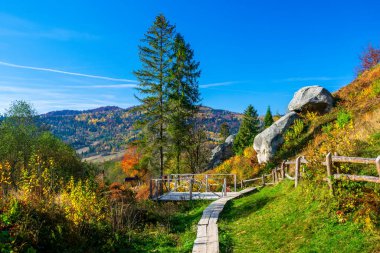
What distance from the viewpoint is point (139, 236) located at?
10617 mm

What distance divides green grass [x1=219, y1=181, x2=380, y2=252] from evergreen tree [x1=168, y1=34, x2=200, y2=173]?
15.0m

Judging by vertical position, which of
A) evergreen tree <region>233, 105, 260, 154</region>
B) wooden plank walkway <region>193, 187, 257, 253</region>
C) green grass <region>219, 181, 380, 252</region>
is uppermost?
evergreen tree <region>233, 105, 260, 154</region>

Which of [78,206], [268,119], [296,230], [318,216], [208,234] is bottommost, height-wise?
[208,234]

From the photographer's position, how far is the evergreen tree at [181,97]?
26.3 metres

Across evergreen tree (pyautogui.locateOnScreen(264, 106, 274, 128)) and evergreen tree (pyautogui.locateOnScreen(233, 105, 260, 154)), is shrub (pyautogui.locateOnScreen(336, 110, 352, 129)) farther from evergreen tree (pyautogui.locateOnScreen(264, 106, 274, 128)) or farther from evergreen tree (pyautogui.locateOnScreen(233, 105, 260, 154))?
evergreen tree (pyautogui.locateOnScreen(264, 106, 274, 128))

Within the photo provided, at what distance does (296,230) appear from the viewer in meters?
7.80

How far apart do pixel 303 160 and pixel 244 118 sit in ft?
124

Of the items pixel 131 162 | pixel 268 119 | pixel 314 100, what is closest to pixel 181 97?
pixel 314 100

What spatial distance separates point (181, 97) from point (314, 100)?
12.0 metres

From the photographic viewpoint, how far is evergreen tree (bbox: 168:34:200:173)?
2631 cm

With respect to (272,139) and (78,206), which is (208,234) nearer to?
(78,206)

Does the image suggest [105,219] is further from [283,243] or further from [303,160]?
[303,160]

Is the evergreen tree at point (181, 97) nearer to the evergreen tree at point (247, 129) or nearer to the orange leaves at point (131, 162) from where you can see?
Answer: the evergreen tree at point (247, 129)

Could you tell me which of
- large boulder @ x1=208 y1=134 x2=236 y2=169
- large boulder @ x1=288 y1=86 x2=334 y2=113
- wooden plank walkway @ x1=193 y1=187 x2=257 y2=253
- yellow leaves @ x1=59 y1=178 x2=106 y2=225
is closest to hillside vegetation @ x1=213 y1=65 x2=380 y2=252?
wooden plank walkway @ x1=193 y1=187 x2=257 y2=253
